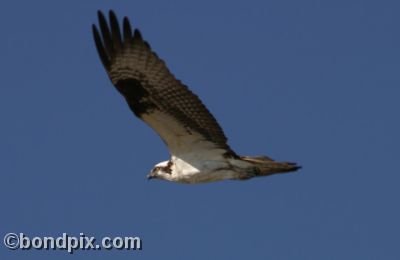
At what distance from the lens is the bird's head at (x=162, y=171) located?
56.0ft

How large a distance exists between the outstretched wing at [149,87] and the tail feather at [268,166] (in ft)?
1.84

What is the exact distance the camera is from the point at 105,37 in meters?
16.1

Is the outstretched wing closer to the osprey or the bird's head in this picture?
the osprey

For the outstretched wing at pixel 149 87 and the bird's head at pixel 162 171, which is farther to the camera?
the bird's head at pixel 162 171

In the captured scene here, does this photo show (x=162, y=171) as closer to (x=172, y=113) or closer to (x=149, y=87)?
(x=172, y=113)

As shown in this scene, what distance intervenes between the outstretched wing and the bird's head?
2.09 feet

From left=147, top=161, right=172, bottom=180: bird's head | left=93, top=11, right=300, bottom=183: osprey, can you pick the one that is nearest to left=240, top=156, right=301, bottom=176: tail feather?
left=93, top=11, right=300, bottom=183: osprey

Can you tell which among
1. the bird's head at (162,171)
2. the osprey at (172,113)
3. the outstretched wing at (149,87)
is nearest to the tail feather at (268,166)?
the osprey at (172,113)

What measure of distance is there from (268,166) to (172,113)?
1514mm

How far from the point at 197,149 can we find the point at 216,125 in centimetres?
51

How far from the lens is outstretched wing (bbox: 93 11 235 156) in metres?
16.1

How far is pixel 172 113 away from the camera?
1645 cm

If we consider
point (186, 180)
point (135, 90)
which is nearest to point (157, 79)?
point (135, 90)

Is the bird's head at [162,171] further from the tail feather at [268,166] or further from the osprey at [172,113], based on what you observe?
the tail feather at [268,166]
